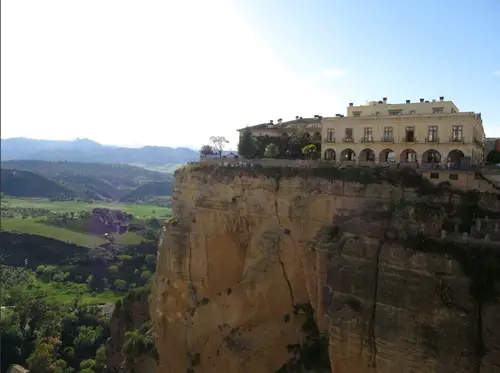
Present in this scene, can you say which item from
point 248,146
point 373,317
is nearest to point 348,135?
point 248,146

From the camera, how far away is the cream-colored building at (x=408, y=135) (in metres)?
29.9

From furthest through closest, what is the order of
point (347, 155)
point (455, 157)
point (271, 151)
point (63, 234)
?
point (63, 234) < point (271, 151) < point (347, 155) < point (455, 157)

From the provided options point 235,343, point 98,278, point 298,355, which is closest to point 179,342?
point 235,343

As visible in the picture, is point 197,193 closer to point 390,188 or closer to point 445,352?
point 390,188

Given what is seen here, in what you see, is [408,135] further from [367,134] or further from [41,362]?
[41,362]

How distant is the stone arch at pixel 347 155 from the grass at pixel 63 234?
3786 inches

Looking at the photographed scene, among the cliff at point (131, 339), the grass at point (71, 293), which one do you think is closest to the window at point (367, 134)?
the cliff at point (131, 339)

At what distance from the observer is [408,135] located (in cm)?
3178

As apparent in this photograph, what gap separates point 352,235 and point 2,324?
59836mm

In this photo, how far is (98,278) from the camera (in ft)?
340

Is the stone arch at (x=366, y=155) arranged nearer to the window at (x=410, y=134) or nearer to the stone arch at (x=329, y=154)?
the stone arch at (x=329, y=154)

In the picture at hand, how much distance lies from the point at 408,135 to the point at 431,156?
8.02 ft

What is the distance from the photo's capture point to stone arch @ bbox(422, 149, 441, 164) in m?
31.4

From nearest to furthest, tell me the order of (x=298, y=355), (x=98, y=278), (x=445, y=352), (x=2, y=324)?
(x=445, y=352)
(x=298, y=355)
(x=2, y=324)
(x=98, y=278)
